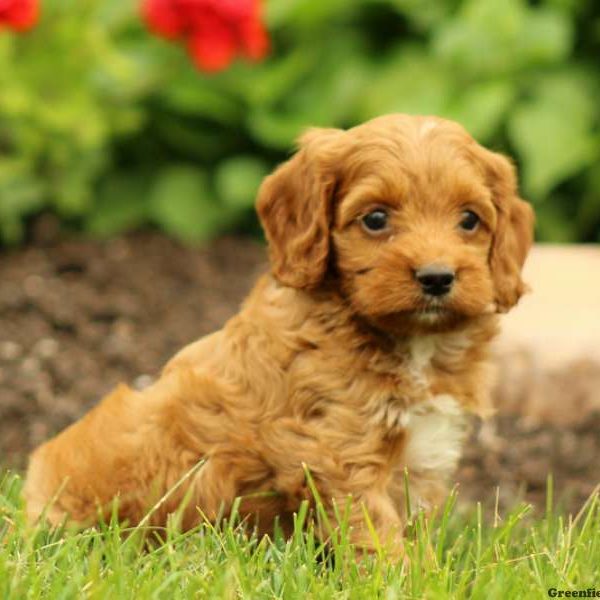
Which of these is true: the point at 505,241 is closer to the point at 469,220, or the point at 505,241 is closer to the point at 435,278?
the point at 469,220

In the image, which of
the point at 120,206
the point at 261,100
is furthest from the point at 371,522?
the point at 120,206

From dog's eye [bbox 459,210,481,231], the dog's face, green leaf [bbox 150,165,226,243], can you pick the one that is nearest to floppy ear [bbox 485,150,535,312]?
the dog's face

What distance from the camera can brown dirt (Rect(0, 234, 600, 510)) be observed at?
663cm

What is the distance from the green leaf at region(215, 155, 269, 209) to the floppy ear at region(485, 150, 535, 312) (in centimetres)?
454

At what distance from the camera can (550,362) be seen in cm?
713

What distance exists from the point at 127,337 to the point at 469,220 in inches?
149

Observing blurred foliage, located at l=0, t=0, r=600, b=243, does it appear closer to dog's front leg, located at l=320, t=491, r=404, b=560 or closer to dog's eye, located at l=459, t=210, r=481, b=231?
dog's eye, located at l=459, t=210, r=481, b=231

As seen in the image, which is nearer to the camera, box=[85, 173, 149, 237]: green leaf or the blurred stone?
the blurred stone

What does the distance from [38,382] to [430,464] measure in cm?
323

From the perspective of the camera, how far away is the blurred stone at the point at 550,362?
23.2 feet

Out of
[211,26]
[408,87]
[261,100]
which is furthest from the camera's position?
[261,100]

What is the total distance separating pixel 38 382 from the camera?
7.19 meters

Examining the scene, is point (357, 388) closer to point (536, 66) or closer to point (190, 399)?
point (190, 399)

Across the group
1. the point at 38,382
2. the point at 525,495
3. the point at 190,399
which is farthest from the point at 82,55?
the point at 190,399
